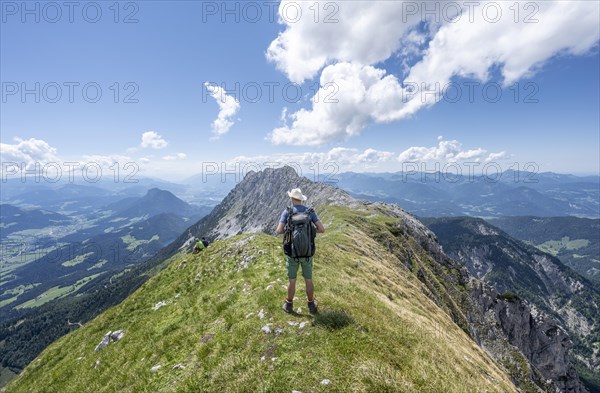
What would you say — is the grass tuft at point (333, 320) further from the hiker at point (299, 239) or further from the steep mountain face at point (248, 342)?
the hiker at point (299, 239)

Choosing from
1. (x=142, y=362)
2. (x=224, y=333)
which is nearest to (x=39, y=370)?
(x=142, y=362)

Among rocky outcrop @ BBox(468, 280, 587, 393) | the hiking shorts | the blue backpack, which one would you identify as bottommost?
rocky outcrop @ BBox(468, 280, 587, 393)

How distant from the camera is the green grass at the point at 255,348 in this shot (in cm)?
942

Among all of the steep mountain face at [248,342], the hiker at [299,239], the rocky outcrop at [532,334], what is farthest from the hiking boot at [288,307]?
Answer: the rocky outcrop at [532,334]

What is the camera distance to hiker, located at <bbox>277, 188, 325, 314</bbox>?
12688 mm

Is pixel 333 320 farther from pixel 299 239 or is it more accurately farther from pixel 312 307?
pixel 299 239

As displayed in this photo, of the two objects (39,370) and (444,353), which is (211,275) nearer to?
(39,370)

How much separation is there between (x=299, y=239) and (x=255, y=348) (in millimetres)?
4582

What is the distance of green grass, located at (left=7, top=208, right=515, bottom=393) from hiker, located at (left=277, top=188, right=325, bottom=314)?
3.69ft

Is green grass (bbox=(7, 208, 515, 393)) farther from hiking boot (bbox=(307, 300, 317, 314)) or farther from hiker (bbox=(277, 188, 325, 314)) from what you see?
hiker (bbox=(277, 188, 325, 314))

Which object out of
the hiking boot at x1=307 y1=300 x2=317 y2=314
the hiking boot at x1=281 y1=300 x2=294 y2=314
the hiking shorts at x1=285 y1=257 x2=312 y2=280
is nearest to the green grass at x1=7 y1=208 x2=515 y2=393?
the hiking boot at x1=281 y1=300 x2=294 y2=314

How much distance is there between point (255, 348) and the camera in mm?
11172

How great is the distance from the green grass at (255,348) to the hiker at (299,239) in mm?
1125

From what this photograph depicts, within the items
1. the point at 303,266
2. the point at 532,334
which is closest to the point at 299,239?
the point at 303,266
